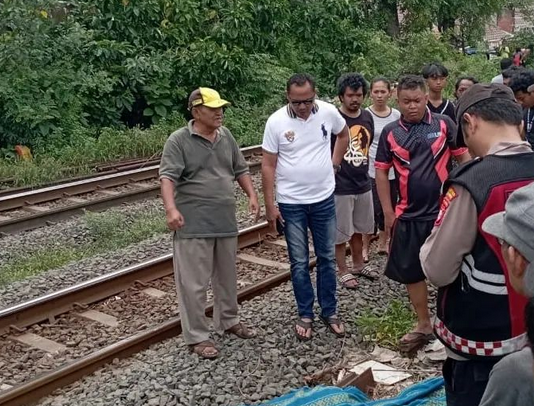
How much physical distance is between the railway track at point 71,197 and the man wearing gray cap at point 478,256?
24.1 ft

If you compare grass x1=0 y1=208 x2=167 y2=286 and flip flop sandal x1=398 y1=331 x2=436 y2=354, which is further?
grass x1=0 y1=208 x2=167 y2=286

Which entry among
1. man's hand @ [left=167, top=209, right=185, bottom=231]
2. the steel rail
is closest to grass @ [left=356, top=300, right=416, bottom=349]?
man's hand @ [left=167, top=209, right=185, bottom=231]

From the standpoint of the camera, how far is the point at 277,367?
206 inches

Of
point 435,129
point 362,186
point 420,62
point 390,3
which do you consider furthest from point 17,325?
point 390,3

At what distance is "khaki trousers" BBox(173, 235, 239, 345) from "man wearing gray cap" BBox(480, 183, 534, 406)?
3.28m

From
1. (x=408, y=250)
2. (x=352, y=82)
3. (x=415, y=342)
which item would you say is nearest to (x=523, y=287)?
(x=408, y=250)

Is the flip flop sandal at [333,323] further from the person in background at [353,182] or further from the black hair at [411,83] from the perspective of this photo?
the black hair at [411,83]

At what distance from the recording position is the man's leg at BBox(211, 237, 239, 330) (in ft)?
18.3

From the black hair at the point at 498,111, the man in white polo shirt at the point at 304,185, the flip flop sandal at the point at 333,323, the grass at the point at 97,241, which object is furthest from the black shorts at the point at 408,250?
the grass at the point at 97,241

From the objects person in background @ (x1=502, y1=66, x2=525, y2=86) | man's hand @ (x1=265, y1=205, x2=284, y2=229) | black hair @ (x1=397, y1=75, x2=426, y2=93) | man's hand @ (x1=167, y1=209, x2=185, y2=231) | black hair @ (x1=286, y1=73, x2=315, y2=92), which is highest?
black hair @ (x1=286, y1=73, x2=315, y2=92)

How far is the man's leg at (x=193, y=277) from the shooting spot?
17.7ft

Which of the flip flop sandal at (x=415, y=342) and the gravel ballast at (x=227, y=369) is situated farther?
the flip flop sandal at (x=415, y=342)

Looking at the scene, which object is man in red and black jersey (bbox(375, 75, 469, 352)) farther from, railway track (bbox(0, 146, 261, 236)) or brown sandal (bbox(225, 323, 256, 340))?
railway track (bbox(0, 146, 261, 236))

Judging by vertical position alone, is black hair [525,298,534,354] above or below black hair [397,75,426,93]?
below
